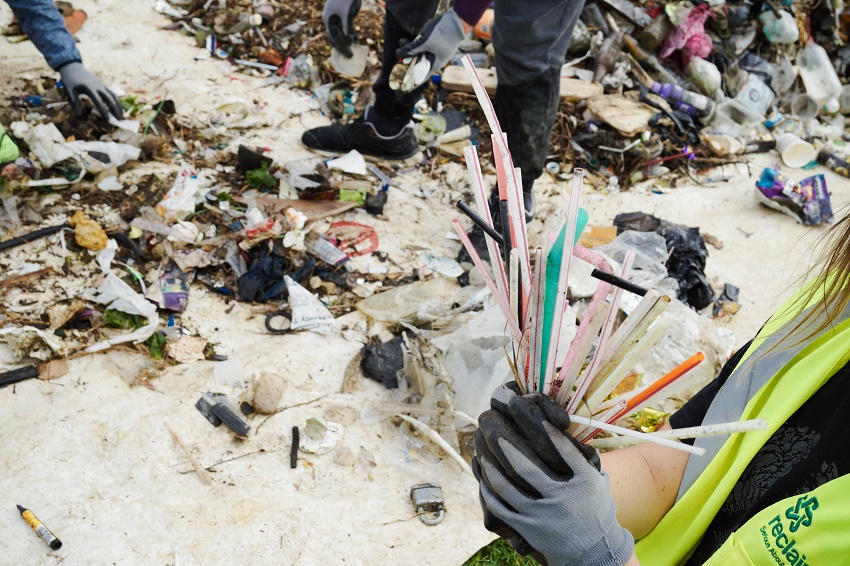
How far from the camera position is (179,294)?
2.93 metres

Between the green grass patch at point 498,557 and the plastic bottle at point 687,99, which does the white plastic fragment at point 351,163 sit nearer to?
the green grass patch at point 498,557

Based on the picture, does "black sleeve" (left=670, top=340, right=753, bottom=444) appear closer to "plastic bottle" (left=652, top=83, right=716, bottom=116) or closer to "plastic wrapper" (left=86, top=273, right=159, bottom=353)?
"plastic wrapper" (left=86, top=273, right=159, bottom=353)

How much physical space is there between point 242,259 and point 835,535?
2.75 m

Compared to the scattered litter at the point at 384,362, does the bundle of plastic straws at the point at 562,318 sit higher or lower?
higher

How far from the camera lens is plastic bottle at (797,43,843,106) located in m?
5.69

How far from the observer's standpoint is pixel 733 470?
1194 mm

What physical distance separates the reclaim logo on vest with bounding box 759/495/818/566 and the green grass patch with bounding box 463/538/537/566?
1389 mm

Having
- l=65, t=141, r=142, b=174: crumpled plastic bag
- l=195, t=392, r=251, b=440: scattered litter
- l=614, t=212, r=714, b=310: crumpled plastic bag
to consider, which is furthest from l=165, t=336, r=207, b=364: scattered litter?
l=614, t=212, r=714, b=310: crumpled plastic bag

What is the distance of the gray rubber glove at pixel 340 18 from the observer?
12.6ft

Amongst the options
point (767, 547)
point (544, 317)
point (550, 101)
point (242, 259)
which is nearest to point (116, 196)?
point (242, 259)

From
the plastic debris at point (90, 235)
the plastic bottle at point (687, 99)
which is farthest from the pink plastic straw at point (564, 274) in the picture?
the plastic bottle at point (687, 99)

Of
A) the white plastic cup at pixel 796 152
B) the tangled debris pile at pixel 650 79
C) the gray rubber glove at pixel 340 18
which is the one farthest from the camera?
the white plastic cup at pixel 796 152

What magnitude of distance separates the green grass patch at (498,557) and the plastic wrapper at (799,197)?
121 inches

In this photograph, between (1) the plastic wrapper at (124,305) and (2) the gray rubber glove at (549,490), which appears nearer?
(2) the gray rubber glove at (549,490)
